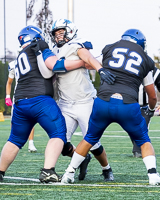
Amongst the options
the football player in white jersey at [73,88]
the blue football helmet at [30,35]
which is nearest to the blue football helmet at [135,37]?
the football player in white jersey at [73,88]

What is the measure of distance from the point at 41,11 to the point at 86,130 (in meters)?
28.0

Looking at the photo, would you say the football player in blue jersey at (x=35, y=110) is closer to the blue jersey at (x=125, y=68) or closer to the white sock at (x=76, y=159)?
the white sock at (x=76, y=159)

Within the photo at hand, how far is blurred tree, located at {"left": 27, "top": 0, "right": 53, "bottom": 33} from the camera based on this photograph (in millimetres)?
30984

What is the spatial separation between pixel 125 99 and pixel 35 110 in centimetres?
93

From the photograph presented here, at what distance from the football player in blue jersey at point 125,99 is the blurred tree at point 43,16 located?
2619cm

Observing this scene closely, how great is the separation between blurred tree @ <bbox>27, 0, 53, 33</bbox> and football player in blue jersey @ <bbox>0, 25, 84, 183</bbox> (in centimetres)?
2580

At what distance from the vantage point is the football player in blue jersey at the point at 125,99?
4645 mm

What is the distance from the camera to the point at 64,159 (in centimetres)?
760

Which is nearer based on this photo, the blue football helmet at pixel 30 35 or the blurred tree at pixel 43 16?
the blue football helmet at pixel 30 35

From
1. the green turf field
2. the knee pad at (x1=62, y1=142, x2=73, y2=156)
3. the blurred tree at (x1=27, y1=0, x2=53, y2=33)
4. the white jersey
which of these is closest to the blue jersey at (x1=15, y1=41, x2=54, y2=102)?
the white jersey

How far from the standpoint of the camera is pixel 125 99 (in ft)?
15.2

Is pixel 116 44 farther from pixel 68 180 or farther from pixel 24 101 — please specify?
pixel 68 180

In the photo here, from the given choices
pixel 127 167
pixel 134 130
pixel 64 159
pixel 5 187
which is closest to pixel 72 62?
pixel 134 130

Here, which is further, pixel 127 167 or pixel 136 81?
pixel 127 167
